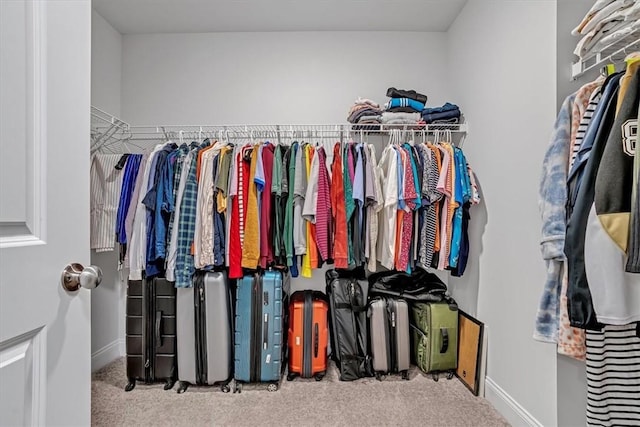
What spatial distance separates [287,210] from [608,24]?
5.50 feet

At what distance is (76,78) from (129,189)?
1630mm

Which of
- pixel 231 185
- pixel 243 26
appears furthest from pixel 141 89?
pixel 231 185

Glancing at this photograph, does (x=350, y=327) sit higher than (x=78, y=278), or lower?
lower

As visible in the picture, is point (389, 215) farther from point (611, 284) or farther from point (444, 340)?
point (611, 284)

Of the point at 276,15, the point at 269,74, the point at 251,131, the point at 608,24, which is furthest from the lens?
the point at 269,74

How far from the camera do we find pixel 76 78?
25.8 inches

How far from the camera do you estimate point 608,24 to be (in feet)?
3.54

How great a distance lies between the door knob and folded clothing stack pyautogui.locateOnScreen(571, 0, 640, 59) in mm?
1638

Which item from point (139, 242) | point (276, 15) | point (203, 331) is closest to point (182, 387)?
point (203, 331)

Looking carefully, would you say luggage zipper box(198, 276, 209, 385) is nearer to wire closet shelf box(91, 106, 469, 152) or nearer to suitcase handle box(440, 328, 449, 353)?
wire closet shelf box(91, 106, 469, 152)

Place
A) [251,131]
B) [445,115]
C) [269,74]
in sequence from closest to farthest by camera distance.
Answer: [445,115]
[251,131]
[269,74]

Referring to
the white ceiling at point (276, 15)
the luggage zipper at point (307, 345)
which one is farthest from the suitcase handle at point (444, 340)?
the white ceiling at point (276, 15)

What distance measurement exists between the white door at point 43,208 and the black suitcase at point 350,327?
1.60m

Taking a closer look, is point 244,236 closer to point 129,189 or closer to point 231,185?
point 231,185
